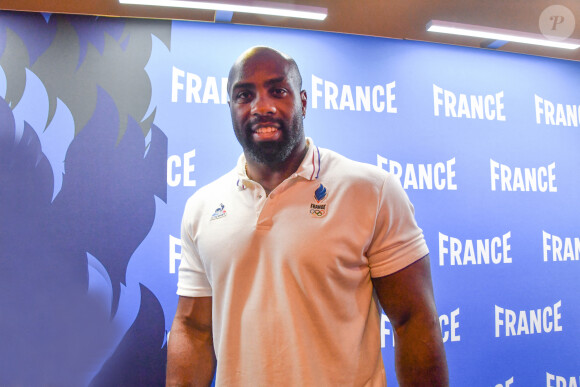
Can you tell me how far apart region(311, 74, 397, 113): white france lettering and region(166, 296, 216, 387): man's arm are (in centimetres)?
141

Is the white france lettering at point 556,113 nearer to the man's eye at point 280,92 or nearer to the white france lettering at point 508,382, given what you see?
Answer: the white france lettering at point 508,382

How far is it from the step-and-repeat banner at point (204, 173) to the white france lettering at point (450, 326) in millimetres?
14

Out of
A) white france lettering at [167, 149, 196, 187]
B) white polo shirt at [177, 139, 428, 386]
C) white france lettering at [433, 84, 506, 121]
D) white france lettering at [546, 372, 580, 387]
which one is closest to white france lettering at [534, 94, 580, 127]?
white france lettering at [433, 84, 506, 121]

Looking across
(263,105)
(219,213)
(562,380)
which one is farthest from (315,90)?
(562,380)

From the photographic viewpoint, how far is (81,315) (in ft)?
6.08

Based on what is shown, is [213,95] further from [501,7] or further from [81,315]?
[501,7]

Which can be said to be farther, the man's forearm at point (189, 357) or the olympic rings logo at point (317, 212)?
the man's forearm at point (189, 357)

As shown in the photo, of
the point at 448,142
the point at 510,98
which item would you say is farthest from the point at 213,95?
the point at 510,98

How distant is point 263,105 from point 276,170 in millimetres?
202

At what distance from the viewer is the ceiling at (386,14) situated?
1.94 m

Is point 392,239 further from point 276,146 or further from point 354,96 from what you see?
point 354,96

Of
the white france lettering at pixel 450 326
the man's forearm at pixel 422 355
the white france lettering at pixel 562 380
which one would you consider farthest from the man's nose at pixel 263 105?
the white france lettering at pixel 562 380

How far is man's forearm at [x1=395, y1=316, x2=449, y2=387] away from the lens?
3.07 ft

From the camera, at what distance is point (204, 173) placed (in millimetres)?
1991
